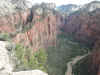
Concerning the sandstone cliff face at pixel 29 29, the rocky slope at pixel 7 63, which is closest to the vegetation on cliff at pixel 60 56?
the sandstone cliff face at pixel 29 29

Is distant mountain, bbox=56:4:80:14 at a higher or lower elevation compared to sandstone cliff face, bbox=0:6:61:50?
higher

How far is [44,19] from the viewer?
27688 mm

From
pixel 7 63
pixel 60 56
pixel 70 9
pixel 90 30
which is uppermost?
pixel 70 9

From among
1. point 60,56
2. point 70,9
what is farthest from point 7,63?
point 70,9

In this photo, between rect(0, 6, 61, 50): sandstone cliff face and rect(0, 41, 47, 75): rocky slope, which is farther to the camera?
rect(0, 6, 61, 50): sandstone cliff face

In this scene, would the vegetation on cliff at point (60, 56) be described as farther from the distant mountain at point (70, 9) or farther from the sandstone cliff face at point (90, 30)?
the distant mountain at point (70, 9)

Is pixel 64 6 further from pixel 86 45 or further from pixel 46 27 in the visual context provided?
pixel 46 27

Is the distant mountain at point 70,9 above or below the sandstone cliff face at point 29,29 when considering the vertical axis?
above

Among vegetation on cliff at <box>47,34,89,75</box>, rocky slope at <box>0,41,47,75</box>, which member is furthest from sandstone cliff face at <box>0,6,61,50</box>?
rocky slope at <box>0,41,47,75</box>

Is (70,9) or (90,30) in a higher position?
(70,9)

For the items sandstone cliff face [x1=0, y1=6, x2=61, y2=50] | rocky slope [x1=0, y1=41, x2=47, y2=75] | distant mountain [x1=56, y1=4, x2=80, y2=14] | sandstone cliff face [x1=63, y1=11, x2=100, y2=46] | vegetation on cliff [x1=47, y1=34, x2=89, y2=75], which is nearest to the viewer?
rocky slope [x1=0, y1=41, x2=47, y2=75]

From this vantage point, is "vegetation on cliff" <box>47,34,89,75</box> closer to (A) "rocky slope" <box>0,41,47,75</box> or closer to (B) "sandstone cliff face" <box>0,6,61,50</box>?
(B) "sandstone cliff face" <box>0,6,61,50</box>

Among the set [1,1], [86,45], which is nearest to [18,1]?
[1,1]

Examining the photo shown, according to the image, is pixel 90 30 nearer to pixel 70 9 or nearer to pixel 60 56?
pixel 60 56
